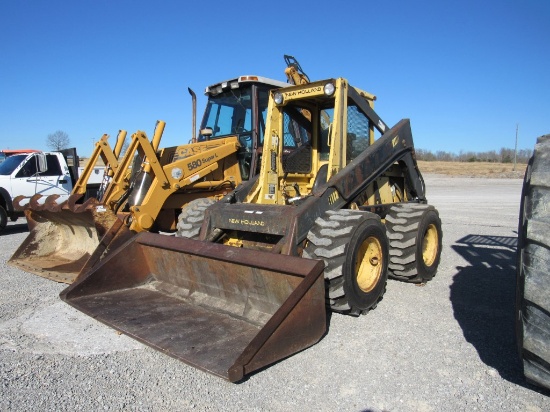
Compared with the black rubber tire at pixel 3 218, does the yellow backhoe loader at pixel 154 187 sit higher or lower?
higher

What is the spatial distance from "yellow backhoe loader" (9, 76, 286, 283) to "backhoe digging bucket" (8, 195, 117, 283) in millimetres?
13

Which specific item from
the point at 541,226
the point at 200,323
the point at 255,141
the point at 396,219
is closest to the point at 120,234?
the point at 200,323

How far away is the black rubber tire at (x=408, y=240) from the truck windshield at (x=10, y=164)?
10220mm

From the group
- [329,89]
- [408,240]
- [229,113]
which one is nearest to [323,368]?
[408,240]

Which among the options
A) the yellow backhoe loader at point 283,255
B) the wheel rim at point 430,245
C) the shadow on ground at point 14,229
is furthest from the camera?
the shadow on ground at point 14,229

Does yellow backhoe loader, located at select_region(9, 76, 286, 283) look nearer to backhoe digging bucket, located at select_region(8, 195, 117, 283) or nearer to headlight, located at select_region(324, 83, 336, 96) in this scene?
backhoe digging bucket, located at select_region(8, 195, 117, 283)

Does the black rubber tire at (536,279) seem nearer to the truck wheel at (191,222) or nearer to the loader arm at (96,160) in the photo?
the truck wheel at (191,222)

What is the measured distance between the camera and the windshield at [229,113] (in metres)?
7.98

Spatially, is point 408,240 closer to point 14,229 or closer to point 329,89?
point 329,89

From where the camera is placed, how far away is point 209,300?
4.26 metres

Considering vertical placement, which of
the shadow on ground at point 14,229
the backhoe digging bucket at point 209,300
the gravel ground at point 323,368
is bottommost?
the shadow on ground at point 14,229

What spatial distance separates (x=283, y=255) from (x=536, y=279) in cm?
181

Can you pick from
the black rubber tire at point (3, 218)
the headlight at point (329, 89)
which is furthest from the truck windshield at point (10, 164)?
the headlight at point (329, 89)

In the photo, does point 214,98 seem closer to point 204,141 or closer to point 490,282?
point 204,141
